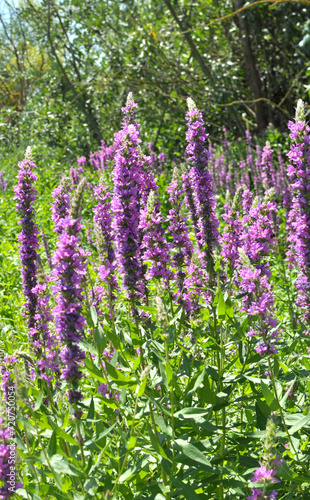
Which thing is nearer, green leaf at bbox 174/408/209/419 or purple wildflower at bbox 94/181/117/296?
green leaf at bbox 174/408/209/419

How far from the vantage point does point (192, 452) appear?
1.94 meters

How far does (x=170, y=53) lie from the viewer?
35.8 feet

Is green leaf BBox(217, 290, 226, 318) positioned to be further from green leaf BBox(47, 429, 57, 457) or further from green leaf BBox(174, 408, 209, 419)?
green leaf BBox(47, 429, 57, 457)

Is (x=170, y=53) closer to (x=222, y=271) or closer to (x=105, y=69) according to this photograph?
(x=105, y=69)

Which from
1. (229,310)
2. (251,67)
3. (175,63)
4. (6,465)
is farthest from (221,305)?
(175,63)

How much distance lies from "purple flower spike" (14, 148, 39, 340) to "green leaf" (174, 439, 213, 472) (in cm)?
132

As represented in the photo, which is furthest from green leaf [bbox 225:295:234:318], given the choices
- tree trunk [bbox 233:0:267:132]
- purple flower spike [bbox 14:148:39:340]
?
tree trunk [bbox 233:0:267:132]

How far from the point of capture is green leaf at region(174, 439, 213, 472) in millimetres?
Answer: 1903

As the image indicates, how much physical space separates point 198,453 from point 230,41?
1032cm

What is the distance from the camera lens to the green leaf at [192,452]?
1903 millimetres

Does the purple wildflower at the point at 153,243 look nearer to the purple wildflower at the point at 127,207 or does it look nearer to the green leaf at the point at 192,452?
the purple wildflower at the point at 127,207

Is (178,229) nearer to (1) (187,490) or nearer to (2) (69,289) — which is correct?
(2) (69,289)

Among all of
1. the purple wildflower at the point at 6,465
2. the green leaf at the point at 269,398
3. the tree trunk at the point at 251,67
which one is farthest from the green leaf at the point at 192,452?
the tree trunk at the point at 251,67

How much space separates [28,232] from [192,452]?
1.70 metres
